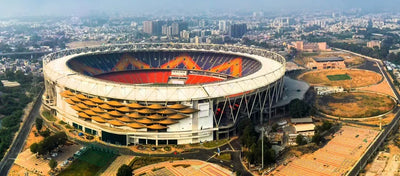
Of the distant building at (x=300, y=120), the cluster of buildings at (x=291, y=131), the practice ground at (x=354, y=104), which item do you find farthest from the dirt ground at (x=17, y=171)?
the practice ground at (x=354, y=104)

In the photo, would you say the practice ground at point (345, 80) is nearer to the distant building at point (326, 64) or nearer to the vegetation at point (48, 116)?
the distant building at point (326, 64)

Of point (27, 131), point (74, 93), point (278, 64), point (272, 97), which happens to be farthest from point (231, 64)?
point (27, 131)

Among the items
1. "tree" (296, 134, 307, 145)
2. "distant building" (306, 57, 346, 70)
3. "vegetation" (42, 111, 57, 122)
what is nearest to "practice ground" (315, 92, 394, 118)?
"tree" (296, 134, 307, 145)

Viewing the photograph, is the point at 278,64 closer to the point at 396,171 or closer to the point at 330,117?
the point at 330,117

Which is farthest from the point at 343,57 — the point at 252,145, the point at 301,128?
the point at 252,145

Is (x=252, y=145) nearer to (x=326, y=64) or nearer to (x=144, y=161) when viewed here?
(x=144, y=161)
